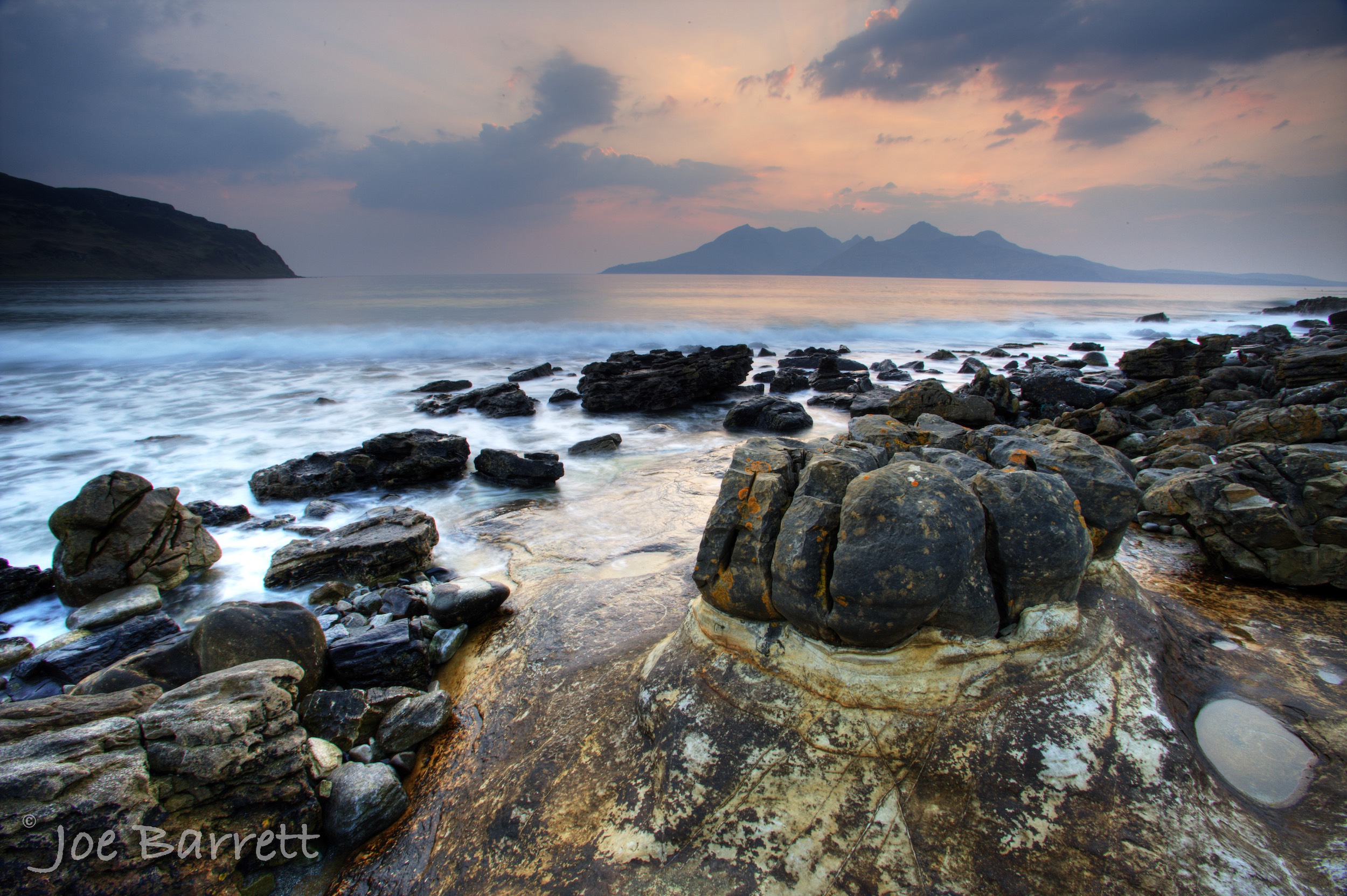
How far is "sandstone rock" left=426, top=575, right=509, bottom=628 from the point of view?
4520 millimetres

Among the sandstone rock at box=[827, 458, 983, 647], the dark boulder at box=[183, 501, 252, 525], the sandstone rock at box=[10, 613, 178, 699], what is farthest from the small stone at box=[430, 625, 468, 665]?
the dark boulder at box=[183, 501, 252, 525]

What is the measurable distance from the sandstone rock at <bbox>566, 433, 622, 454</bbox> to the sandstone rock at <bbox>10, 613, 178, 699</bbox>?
662 centimetres

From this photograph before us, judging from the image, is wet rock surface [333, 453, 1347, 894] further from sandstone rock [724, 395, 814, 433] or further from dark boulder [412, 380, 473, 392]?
dark boulder [412, 380, 473, 392]

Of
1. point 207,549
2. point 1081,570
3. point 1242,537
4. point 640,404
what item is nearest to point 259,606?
point 207,549

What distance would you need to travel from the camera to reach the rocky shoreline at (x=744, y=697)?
7.27 ft

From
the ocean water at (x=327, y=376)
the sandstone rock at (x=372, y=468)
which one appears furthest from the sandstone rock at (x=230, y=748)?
the sandstone rock at (x=372, y=468)

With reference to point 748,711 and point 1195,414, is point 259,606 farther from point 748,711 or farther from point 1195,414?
point 1195,414

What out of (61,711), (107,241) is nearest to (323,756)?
(61,711)

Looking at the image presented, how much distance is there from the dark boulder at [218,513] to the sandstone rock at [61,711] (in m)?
4.78

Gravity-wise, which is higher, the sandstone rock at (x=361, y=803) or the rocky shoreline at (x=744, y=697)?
the rocky shoreline at (x=744, y=697)

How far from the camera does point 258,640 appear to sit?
369cm

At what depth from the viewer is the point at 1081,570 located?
282 centimetres

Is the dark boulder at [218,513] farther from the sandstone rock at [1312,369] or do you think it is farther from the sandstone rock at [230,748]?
the sandstone rock at [1312,369]

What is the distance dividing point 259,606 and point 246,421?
468 inches
